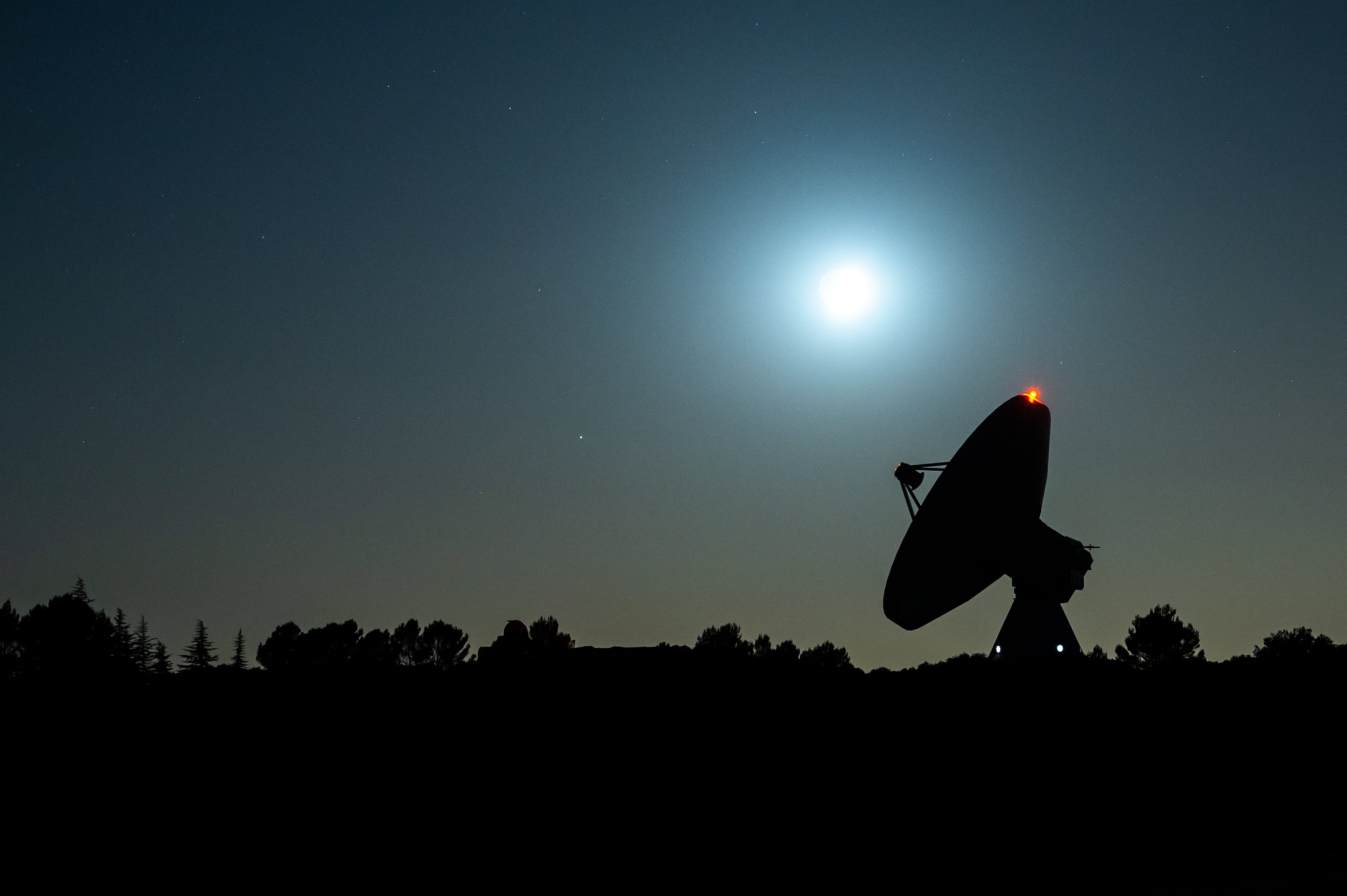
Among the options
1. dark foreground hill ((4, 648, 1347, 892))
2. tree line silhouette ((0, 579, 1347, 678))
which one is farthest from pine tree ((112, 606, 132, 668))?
dark foreground hill ((4, 648, 1347, 892))

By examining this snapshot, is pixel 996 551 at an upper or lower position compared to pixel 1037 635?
upper

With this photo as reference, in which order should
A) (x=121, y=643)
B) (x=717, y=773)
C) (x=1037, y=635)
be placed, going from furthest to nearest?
(x=121, y=643) < (x=1037, y=635) < (x=717, y=773)

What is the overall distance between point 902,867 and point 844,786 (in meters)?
4.11

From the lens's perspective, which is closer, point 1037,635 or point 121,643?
point 1037,635

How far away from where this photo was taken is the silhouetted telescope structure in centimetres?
2816

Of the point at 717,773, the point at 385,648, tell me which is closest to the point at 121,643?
the point at 385,648

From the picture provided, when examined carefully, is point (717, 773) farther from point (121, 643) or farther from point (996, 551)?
A: point (121, 643)

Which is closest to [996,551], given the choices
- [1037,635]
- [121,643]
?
[1037,635]

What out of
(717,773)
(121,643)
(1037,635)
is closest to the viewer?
(717,773)

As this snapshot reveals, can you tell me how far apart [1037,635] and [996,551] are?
2.61m

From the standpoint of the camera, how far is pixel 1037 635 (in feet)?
92.7

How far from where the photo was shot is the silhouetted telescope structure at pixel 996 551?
2816 cm

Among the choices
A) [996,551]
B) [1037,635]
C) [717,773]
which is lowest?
[717,773]

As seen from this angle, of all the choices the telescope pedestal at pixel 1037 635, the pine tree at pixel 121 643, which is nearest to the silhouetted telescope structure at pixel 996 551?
the telescope pedestal at pixel 1037 635
